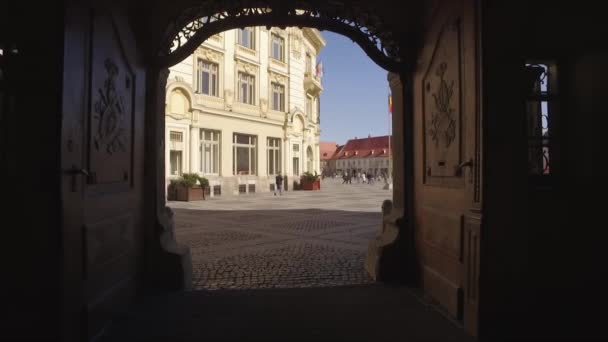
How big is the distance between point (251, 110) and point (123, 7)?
18.4 meters

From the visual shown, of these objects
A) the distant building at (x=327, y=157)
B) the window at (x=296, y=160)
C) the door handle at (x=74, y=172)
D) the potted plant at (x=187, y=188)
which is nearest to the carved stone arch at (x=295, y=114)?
the window at (x=296, y=160)

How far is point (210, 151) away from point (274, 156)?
535 centimetres

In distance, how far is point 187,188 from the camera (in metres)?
16.6

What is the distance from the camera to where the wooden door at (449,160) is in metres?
3.07

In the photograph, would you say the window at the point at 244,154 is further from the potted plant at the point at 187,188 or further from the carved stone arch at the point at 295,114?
→ the potted plant at the point at 187,188

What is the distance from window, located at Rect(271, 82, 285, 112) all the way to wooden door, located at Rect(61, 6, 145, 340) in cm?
2012

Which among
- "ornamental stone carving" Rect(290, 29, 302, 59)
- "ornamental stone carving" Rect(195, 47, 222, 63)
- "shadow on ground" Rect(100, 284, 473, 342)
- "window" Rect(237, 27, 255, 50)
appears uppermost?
"ornamental stone carving" Rect(290, 29, 302, 59)

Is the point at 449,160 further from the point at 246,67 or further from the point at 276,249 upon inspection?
the point at 246,67

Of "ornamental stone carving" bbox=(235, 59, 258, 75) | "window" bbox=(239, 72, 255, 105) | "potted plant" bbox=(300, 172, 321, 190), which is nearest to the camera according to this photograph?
"ornamental stone carving" bbox=(235, 59, 258, 75)

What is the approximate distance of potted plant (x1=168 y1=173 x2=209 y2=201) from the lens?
16.6m

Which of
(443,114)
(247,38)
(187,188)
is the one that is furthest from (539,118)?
(247,38)

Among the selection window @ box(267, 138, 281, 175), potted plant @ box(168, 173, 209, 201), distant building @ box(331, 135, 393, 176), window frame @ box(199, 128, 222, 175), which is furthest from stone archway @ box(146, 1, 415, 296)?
distant building @ box(331, 135, 393, 176)

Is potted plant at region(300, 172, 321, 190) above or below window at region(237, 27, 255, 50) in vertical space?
below

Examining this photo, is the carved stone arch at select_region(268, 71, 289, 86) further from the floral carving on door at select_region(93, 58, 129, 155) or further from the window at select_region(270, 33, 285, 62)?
the floral carving on door at select_region(93, 58, 129, 155)
